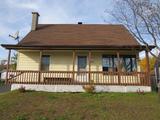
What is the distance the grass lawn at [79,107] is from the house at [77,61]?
198cm

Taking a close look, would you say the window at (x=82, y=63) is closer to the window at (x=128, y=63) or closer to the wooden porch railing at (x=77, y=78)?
the wooden porch railing at (x=77, y=78)

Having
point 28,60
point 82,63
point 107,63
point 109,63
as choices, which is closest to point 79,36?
point 82,63

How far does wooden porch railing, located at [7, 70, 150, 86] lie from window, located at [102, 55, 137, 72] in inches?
68.4

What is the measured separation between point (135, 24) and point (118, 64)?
10.9 ft

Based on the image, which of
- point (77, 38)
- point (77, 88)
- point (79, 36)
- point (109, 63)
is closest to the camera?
point (77, 88)

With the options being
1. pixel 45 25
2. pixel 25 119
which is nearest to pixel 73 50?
pixel 45 25

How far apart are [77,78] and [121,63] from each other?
3.85 metres

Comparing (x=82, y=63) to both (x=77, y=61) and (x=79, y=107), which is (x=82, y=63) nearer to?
(x=77, y=61)

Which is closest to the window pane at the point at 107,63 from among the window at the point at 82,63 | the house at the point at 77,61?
the house at the point at 77,61

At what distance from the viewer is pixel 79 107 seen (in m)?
13.6

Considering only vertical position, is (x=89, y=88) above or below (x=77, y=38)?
below

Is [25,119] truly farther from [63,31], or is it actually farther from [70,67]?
[63,31]

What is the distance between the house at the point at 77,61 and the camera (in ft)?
61.5

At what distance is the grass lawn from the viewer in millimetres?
12320
